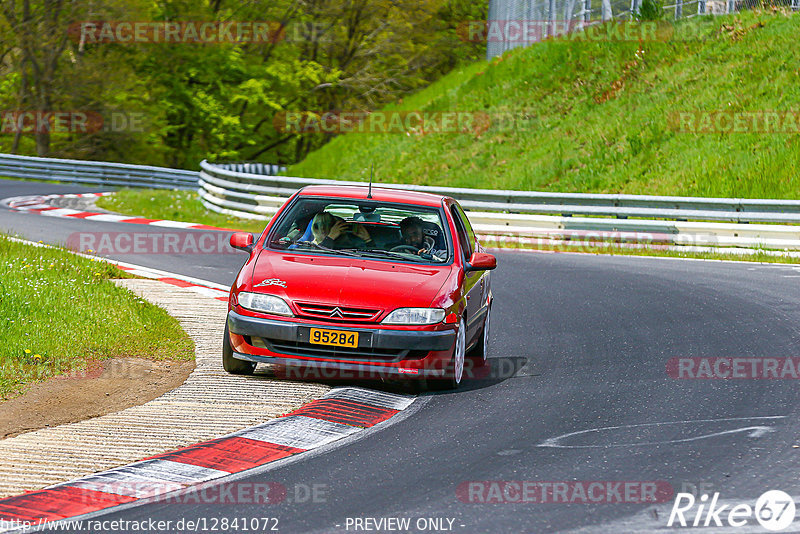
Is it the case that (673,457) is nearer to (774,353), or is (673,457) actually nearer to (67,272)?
(774,353)

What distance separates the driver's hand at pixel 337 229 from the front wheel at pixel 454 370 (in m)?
1.43

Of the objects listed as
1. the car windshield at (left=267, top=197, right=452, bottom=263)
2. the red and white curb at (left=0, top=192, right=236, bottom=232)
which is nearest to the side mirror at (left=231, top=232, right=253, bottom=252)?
the car windshield at (left=267, top=197, right=452, bottom=263)

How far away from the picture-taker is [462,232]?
394 inches

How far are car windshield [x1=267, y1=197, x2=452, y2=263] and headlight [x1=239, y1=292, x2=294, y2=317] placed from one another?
33.4 inches

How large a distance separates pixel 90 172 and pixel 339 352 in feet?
99.3

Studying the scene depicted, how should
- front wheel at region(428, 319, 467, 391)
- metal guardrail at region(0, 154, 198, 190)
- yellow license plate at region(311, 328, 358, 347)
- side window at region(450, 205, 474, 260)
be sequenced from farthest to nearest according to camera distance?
metal guardrail at region(0, 154, 198, 190)
side window at region(450, 205, 474, 260)
front wheel at region(428, 319, 467, 391)
yellow license plate at region(311, 328, 358, 347)

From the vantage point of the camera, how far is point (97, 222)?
72.1ft

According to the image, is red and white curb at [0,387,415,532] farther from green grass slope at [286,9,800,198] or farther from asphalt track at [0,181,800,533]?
green grass slope at [286,9,800,198]

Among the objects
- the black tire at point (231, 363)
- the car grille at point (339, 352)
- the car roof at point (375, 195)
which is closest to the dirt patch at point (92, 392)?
the black tire at point (231, 363)

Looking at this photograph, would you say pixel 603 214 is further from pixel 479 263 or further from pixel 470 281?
pixel 479 263

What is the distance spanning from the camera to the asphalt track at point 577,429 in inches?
215

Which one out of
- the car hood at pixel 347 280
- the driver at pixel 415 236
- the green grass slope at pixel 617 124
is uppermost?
the green grass slope at pixel 617 124

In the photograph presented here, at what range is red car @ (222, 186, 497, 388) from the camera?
8.18 m

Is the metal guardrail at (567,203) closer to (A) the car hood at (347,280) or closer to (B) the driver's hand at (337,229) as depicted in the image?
(B) the driver's hand at (337,229)
